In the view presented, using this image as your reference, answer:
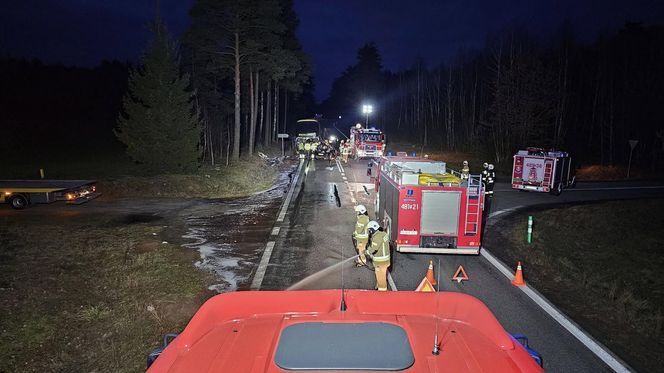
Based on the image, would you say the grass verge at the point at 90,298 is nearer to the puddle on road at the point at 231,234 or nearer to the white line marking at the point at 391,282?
the puddle on road at the point at 231,234

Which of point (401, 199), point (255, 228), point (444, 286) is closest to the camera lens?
point (444, 286)

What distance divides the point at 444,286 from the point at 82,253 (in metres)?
8.88

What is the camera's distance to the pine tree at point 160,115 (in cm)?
2070

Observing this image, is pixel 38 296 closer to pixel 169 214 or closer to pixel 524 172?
pixel 169 214

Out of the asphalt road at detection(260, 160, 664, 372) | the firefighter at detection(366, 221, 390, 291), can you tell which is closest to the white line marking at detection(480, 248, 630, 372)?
the asphalt road at detection(260, 160, 664, 372)

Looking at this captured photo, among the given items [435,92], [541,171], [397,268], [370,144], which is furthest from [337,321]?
[435,92]

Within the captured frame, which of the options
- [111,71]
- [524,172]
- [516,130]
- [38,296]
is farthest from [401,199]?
[111,71]

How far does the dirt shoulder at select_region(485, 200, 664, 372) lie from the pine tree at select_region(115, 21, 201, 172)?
14.9 metres

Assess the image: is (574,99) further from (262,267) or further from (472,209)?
(262,267)

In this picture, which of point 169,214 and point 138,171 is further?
point 138,171

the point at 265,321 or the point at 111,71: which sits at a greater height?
the point at 111,71

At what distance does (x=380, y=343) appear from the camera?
2.37 meters

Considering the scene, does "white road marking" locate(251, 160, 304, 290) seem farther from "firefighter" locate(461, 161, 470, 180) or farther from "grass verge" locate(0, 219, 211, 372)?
"firefighter" locate(461, 161, 470, 180)

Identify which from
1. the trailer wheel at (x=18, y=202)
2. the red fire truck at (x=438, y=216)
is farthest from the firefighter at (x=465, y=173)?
the trailer wheel at (x=18, y=202)
